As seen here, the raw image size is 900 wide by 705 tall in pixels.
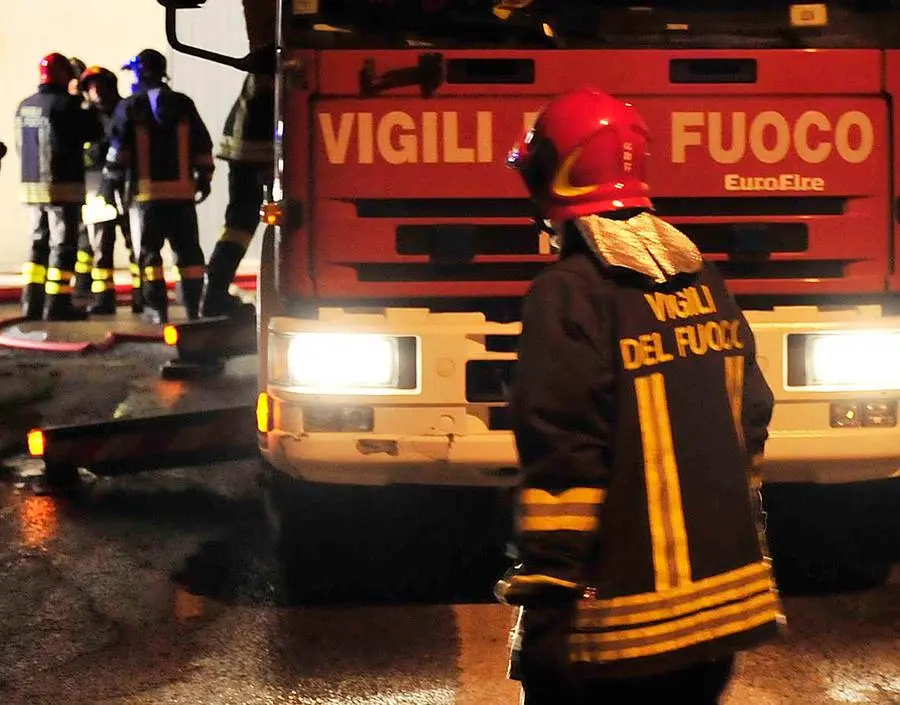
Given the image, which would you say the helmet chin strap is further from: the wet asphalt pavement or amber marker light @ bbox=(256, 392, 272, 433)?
amber marker light @ bbox=(256, 392, 272, 433)

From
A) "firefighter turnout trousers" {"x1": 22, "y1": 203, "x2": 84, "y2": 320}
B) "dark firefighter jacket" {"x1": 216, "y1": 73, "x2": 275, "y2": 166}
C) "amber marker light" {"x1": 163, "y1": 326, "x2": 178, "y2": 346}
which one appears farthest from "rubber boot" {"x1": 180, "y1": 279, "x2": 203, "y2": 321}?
"amber marker light" {"x1": 163, "y1": 326, "x2": 178, "y2": 346}

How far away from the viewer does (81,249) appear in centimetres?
1266

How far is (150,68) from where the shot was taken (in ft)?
31.4

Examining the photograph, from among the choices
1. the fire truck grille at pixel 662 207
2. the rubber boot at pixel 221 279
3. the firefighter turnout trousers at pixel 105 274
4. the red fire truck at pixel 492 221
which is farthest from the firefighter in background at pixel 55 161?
the fire truck grille at pixel 662 207

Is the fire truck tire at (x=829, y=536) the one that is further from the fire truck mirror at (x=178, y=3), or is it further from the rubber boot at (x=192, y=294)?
the rubber boot at (x=192, y=294)

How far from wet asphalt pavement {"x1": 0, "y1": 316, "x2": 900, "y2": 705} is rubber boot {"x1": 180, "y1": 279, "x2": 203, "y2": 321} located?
3627 millimetres

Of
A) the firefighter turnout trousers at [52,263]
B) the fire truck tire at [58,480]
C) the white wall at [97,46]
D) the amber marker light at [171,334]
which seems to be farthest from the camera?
the white wall at [97,46]

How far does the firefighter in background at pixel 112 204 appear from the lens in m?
11.2

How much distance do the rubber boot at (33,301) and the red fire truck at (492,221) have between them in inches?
303

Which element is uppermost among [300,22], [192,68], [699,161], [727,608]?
[192,68]

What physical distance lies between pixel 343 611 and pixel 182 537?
1126 mm

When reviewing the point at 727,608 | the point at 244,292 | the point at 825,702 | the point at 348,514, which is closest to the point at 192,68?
the point at 244,292

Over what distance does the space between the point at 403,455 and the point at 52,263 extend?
7697 mm

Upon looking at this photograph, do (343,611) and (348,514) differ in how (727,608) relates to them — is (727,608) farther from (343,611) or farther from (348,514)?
(348,514)
